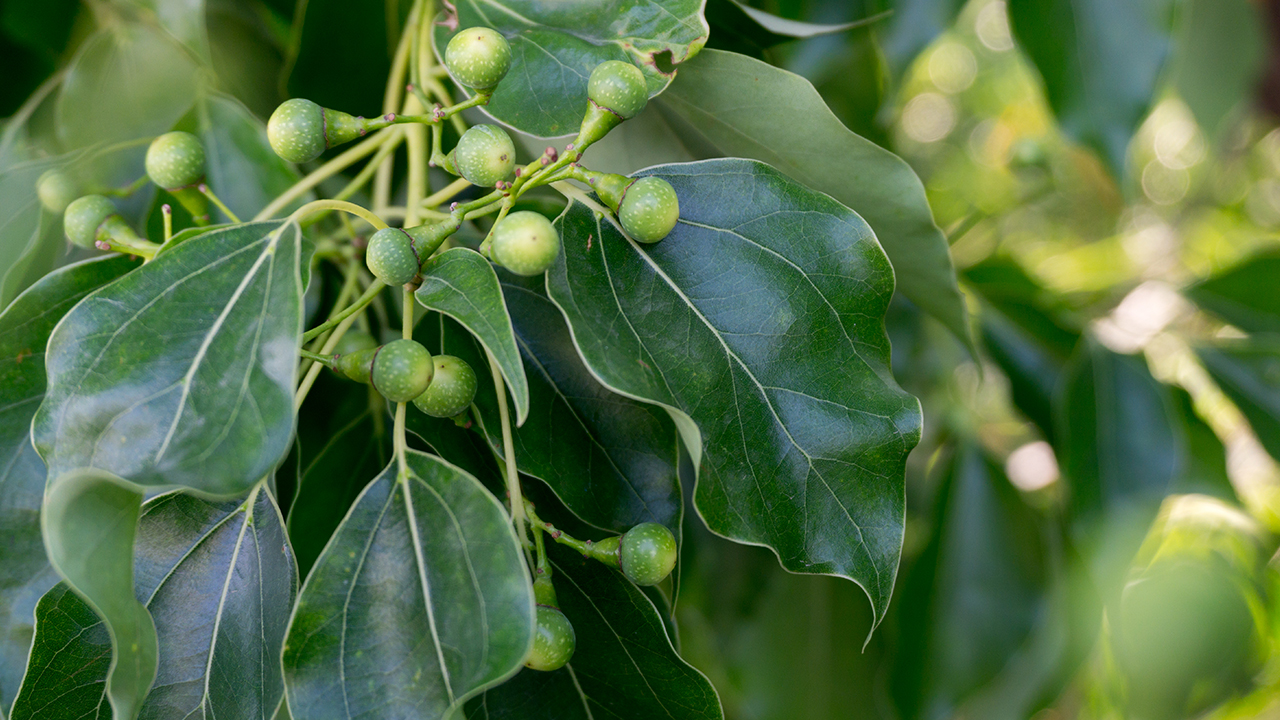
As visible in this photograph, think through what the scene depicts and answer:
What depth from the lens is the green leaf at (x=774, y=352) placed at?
1.31 ft

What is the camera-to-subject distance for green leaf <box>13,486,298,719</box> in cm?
40

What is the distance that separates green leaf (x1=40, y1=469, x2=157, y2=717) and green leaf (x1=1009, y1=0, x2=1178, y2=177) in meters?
0.78

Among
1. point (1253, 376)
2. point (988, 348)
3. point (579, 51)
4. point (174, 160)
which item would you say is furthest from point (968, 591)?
point (174, 160)

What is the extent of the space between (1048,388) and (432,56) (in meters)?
0.82

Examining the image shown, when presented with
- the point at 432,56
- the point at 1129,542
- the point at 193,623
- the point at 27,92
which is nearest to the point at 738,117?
the point at 432,56

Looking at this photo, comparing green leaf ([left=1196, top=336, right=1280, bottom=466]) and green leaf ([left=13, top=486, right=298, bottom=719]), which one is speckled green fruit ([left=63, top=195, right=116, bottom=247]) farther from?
green leaf ([left=1196, top=336, right=1280, bottom=466])

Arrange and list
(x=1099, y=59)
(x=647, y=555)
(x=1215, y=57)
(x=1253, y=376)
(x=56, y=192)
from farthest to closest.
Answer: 1. (x=1215, y=57)
2. (x=1253, y=376)
3. (x=1099, y=59)
4. (x=56, y=192)
5. (x=647, y=555)

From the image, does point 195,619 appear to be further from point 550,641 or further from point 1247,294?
point 1247,294

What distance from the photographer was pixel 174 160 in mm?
471

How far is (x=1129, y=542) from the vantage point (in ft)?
2.68

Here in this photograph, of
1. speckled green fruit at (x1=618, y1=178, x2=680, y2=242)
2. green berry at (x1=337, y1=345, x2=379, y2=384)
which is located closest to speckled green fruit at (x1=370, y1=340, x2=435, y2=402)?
green berry at (x1=337, y1=345, x2=379, y2=384)

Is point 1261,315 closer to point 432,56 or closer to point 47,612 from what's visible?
point 432,56

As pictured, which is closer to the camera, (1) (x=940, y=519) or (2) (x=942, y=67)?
(1) (x=940, y=519)

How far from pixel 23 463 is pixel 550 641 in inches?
12.9
